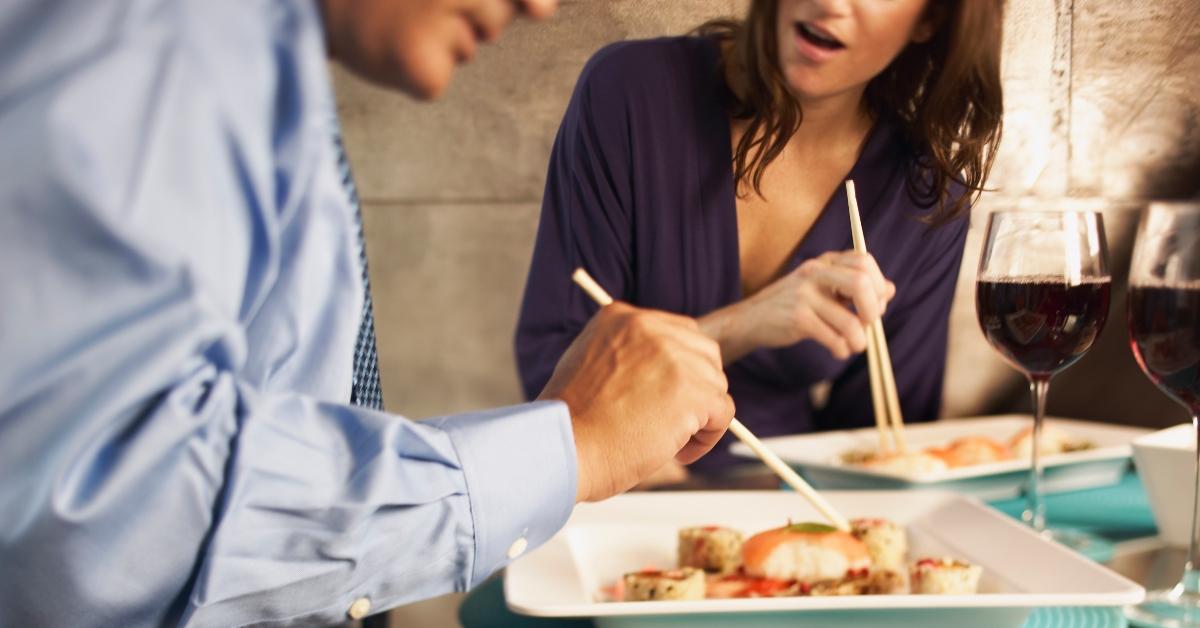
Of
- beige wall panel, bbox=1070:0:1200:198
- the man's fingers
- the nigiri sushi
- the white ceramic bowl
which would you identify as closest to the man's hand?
the man's fingers

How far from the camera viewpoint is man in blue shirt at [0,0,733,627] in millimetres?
337

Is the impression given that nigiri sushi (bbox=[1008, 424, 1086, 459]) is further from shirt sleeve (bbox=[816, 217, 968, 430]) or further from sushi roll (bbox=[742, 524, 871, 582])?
sushi roll (bbox=[742, 524, 871, 582])

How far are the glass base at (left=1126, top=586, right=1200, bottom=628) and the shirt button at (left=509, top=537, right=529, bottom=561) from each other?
1.19 ft

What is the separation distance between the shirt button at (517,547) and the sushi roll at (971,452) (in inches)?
19.8

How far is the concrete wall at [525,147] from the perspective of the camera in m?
0.54

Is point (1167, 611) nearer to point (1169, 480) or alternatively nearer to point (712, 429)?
point (1169, 480)

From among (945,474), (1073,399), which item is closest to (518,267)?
(945,474)

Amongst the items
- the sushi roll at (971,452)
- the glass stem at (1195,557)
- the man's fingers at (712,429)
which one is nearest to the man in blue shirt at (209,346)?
the man's fingers at (712,429)

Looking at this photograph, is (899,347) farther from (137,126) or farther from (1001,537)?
(137,126)

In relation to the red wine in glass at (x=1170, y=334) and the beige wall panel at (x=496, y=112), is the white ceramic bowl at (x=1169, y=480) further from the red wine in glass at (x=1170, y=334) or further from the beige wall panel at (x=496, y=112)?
the beige wall panel at (x=496, y=112)

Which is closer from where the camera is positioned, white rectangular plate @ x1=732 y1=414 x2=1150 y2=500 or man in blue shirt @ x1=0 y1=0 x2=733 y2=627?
man in blue shirt @ x1=0 y1=0 x2=733 y2=627

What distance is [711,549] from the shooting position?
70 cm

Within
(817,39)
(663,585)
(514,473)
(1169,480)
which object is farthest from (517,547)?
(1169,480)

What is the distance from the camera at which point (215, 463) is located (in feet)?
1.24
